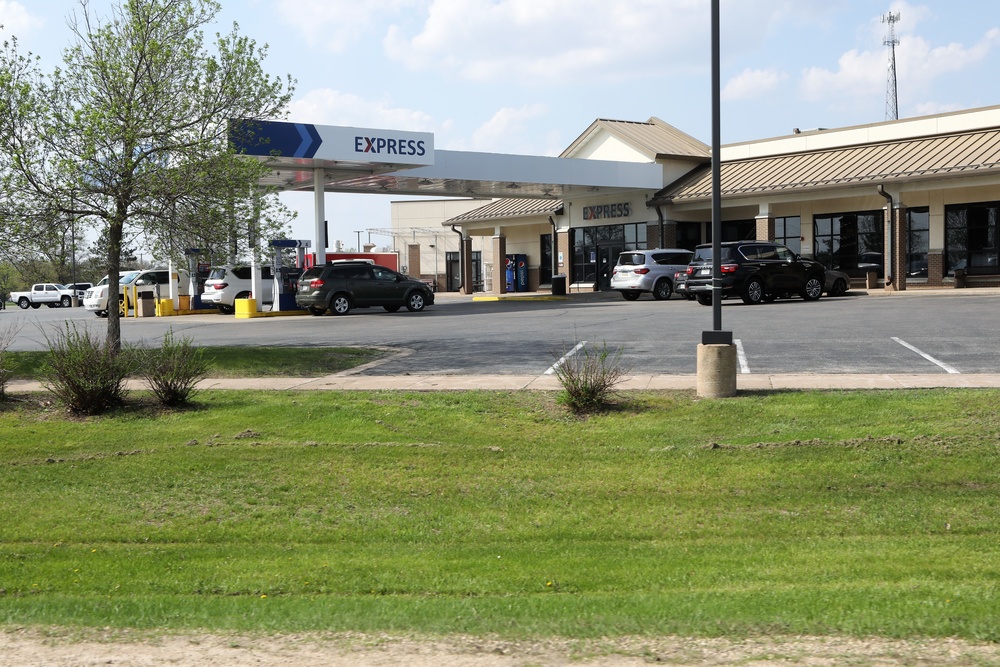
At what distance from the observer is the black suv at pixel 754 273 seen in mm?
29281

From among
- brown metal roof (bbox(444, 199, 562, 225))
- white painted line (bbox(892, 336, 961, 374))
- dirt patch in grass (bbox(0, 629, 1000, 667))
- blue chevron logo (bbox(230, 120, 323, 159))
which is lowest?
dirt patch in grass (bbox(0, 629, 1000, 667))

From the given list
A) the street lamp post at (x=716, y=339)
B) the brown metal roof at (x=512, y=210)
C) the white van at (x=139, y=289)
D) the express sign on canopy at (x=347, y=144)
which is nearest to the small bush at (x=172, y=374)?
the street lamp post at (x=716, y=339)

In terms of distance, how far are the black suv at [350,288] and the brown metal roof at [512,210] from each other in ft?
52.7

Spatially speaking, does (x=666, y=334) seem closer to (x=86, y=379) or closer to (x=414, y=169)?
(x=86, y=379)

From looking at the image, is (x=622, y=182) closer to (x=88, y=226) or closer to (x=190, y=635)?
(x=88, y=226)

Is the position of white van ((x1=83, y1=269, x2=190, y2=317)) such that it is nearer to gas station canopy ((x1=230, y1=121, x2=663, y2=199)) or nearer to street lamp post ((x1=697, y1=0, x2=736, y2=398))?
gas station canopy ((x1=230, y1=121, x2=663, y2=199))

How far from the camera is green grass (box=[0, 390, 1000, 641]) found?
6.39m

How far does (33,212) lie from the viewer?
54.3ft

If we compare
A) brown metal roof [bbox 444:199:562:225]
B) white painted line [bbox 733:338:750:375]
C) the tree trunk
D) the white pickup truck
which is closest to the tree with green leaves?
the tree trunk

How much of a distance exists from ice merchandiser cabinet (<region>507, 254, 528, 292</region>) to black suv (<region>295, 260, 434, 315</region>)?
65.0ft

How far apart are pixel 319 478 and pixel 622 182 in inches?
1265

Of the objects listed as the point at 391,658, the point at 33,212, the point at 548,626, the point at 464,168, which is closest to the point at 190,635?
the point at 391,658

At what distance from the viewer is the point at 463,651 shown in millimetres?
5617

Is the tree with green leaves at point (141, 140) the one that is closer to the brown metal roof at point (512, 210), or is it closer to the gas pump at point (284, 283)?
the gas pump at point (284, 283)
